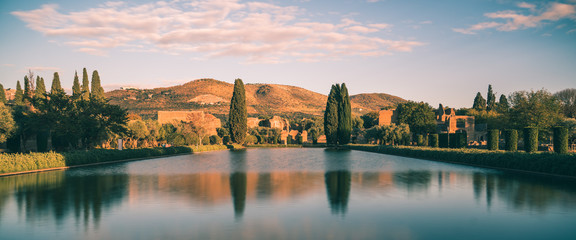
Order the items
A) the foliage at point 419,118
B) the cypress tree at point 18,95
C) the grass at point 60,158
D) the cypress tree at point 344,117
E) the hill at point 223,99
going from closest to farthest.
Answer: the grass at point 60,158, the cypress tree at point 18,95, the cypress tree at point 344,117, the foliage at point 419,118, the hill at point 223,99

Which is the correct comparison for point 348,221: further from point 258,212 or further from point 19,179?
point 19,179

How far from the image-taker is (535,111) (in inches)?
1810

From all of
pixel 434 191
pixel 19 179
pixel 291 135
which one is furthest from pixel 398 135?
pixel 19 179

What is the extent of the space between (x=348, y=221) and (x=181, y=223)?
388cm

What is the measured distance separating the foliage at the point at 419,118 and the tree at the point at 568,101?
2443cm

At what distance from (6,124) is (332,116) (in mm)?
49279

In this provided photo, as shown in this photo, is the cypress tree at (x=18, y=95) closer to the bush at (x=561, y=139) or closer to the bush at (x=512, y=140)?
the bush at (x=512, y=140)

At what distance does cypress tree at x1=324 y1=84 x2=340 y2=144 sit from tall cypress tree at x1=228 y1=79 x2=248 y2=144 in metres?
15.6

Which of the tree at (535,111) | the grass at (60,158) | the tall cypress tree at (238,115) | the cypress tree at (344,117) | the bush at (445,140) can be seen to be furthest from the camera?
the cypress tree at (344,117)

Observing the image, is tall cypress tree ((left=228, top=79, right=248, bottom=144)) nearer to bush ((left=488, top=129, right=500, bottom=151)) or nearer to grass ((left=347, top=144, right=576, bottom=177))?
grass ((left=347, top=144, right=576, bottom=177))

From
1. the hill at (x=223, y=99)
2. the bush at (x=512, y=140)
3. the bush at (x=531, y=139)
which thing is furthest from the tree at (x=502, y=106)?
the hill at (x=223, y=99)

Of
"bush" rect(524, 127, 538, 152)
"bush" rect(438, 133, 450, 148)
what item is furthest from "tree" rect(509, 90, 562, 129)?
"bush" rect(524, 127, 538, 152)

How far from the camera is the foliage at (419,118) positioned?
3062 inches

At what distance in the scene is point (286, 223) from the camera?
880cm
